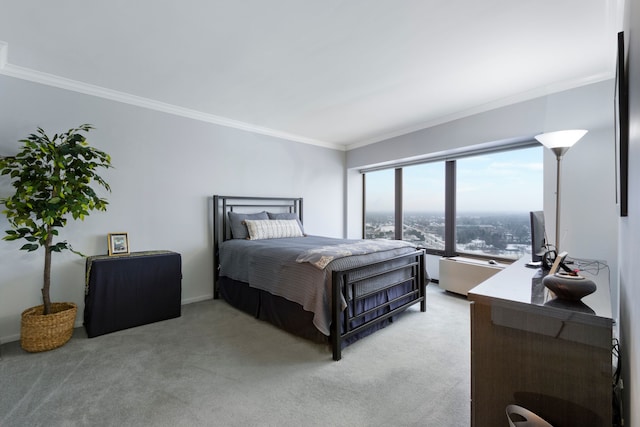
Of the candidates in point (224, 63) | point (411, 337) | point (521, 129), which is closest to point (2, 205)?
point (224, 63)

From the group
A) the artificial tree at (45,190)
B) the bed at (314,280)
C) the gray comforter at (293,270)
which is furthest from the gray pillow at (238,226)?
the artificial tree at (45,190)

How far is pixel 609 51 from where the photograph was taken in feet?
7.51

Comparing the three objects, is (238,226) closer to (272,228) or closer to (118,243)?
(272,228)

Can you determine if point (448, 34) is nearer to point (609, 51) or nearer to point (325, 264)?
point (609, 51)

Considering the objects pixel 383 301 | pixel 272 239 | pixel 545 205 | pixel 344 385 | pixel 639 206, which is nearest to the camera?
pixel 639 206

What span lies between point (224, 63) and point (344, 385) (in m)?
2.79

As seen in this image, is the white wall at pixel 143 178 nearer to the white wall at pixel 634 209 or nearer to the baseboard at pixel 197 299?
the baseboard at pixel 197 299

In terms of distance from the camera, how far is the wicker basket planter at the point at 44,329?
2.26 meters

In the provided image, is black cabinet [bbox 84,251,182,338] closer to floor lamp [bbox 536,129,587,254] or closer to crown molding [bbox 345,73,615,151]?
floor lamp [bbox 536,129,587,254]

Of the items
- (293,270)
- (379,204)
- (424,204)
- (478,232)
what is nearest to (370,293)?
(293,270)

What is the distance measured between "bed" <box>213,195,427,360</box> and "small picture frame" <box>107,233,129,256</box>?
3.36 feet

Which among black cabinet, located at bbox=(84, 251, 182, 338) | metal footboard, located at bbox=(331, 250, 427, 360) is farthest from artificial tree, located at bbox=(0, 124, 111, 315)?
metal footboard, located at bbox=(331, 250, 427, 360)

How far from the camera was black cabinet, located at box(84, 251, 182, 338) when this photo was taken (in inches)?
102

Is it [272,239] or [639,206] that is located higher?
[639,206]
